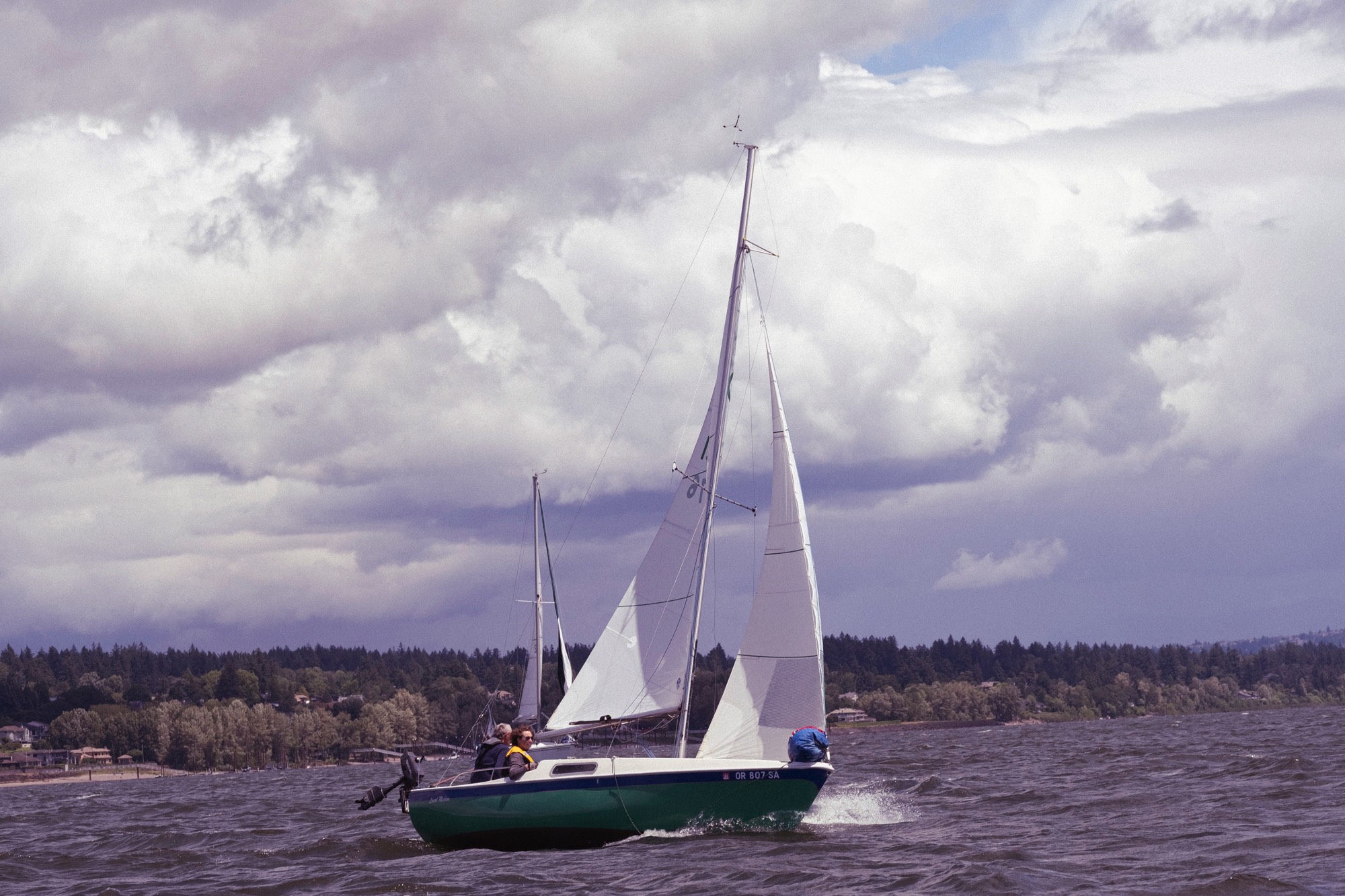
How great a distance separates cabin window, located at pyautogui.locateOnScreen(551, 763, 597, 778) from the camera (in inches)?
1045

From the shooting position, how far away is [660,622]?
102 feet

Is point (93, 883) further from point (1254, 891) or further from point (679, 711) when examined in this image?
point (1254, 891)

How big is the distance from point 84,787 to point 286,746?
3406 centimetres

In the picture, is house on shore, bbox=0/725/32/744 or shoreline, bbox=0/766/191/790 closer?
shoreline, bbox=0/766/191/790

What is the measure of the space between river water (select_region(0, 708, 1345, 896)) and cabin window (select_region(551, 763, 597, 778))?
1418 mm

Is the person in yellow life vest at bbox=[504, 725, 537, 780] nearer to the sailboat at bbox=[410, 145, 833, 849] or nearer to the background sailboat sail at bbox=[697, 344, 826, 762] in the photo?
the sailboat at bbox=[410, 145, 833, 849]

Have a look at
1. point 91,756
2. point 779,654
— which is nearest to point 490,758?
point 779,654

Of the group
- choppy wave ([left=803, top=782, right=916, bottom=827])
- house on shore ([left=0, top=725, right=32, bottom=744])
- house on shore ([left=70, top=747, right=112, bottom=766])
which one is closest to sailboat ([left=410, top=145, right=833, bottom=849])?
choppy wave ([left=803, top=782, right=916, bottom=827])

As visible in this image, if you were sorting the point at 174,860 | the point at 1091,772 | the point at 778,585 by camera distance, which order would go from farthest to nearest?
the point at 1091,772, the point at 174,860, the point at 778,585

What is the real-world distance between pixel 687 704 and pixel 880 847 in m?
5.38

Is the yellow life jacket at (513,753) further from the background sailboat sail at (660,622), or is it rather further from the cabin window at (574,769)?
the background sailboat sail at (660,622)

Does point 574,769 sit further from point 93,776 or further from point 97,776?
point 93,776

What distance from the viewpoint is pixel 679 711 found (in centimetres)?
3030

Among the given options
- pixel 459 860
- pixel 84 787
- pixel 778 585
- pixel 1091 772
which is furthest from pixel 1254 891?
pixel 84 787
